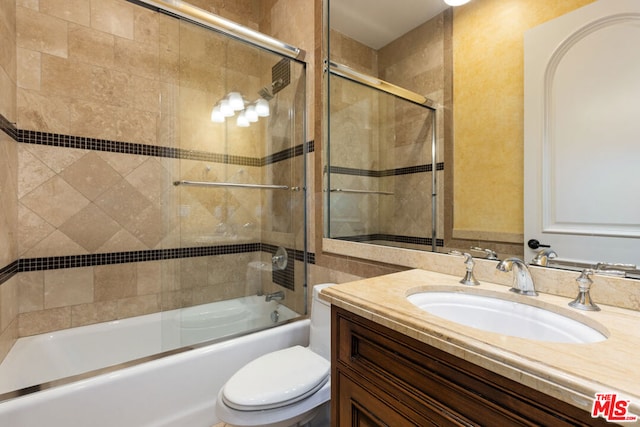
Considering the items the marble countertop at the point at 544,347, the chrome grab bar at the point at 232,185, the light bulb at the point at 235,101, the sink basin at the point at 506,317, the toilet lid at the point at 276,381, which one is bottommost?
the toilet lid at the point at 276,381

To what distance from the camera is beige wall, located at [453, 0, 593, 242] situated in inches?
39.0

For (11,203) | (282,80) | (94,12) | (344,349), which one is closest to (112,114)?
(94,12)

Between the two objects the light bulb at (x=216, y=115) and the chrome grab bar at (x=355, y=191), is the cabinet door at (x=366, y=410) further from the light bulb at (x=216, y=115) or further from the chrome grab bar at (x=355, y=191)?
the light bulb at (x=216, y=115)

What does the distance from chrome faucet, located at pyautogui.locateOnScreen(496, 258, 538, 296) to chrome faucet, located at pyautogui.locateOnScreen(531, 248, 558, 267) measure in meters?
0.06

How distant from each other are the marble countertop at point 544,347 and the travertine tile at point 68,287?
5.63ft

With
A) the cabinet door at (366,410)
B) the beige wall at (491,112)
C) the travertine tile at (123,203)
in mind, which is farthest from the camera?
the travertine tile at (123,203)

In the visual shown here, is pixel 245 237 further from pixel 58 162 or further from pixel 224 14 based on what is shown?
pixel 224 14

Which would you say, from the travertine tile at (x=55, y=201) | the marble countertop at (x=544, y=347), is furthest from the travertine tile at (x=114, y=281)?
the marble countertop at (x=544, y=347)

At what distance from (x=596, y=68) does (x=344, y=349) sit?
1.08 meters

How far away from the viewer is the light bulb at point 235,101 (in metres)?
1.87

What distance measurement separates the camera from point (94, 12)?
70.9 inches

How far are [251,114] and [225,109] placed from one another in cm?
17

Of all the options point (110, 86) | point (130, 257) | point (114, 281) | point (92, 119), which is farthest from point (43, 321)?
point (110, 86)

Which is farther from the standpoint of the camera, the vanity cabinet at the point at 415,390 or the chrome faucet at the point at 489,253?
the chrome faucet at the point at 489,253
